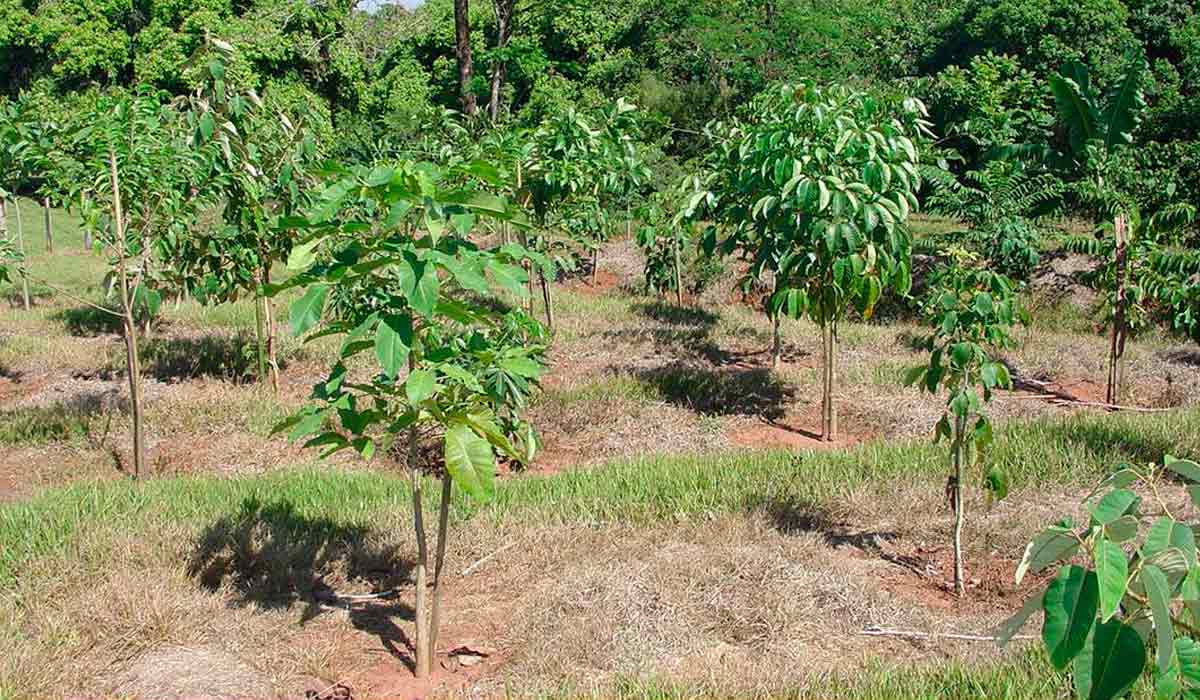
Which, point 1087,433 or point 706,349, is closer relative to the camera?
point 1087,433

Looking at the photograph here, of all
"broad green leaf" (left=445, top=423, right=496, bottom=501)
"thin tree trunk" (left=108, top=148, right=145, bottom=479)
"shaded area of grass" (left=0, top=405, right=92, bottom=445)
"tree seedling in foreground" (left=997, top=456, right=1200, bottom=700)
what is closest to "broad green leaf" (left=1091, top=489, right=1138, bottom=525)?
"tree seedling in foreground" (left=997, top=456, right=1200, bottom=700)

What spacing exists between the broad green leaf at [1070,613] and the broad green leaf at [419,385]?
2105 millimetres

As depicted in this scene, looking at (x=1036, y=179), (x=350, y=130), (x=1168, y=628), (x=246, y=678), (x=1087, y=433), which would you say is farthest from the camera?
(x=350, y=130)

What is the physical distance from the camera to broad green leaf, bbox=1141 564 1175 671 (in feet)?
5.92

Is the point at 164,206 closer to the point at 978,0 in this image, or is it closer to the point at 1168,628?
the point at 1168,628

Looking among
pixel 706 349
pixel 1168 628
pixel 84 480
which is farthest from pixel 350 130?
pixel 1168 628

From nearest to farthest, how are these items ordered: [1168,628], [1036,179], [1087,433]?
[1168,628]
[1087,433]
[1036,179]

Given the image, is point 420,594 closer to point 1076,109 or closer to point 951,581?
point 951,581

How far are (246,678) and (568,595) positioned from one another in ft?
4.59

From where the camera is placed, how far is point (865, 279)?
7.38 metres

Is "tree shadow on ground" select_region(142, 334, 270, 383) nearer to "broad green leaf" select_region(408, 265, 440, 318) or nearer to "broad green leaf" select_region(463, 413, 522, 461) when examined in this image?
"broad green leaf" select_region(463, 413, 522, 461)

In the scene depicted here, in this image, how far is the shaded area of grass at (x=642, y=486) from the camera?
582 centimetres

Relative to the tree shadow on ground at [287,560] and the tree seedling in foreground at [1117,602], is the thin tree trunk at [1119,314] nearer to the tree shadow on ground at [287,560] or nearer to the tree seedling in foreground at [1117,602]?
the tree shadow on ground at [287,560]

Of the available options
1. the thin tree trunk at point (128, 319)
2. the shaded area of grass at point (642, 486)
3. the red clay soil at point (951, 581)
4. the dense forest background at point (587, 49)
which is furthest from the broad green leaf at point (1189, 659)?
the dense forest background at point (587, 49)
